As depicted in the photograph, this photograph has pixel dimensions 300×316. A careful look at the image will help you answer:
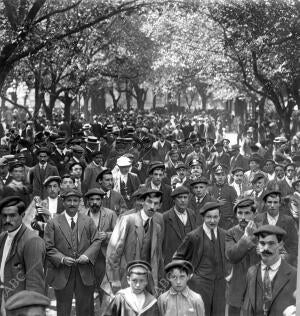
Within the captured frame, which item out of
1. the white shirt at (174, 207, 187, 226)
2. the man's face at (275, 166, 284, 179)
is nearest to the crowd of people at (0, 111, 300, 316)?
the white shirt at (174, 207, 187, 226)

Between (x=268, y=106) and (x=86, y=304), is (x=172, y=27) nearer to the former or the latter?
(x=86, y=304)

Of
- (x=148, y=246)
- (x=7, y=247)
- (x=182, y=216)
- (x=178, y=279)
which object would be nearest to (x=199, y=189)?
(x=182, y=216)

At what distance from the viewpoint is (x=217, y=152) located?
16906 mm

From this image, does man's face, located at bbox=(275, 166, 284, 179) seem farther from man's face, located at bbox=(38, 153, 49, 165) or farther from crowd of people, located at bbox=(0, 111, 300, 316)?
man's face, located at bbox=(38, 153, 49, 165)

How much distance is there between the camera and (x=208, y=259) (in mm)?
7922

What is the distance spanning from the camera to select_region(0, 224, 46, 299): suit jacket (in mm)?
6648

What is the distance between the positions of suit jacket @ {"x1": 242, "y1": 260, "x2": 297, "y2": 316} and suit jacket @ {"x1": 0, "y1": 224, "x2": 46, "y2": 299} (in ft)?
6.46

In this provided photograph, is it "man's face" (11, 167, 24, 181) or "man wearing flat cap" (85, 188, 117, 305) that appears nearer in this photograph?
"man wearing flat cap" (85, 188, 117, 305)

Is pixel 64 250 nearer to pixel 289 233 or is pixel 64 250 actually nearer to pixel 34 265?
pixel 34 265

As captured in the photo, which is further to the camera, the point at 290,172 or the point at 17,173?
the point at 290,172

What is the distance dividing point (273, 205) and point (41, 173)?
4.99 meters

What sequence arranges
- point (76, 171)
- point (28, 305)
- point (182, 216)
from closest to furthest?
point (28, 305) < point (182, 216) < point (76, 171)

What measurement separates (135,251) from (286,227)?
6.19 feet

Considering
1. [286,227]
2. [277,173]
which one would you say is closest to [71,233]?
[286,227]
